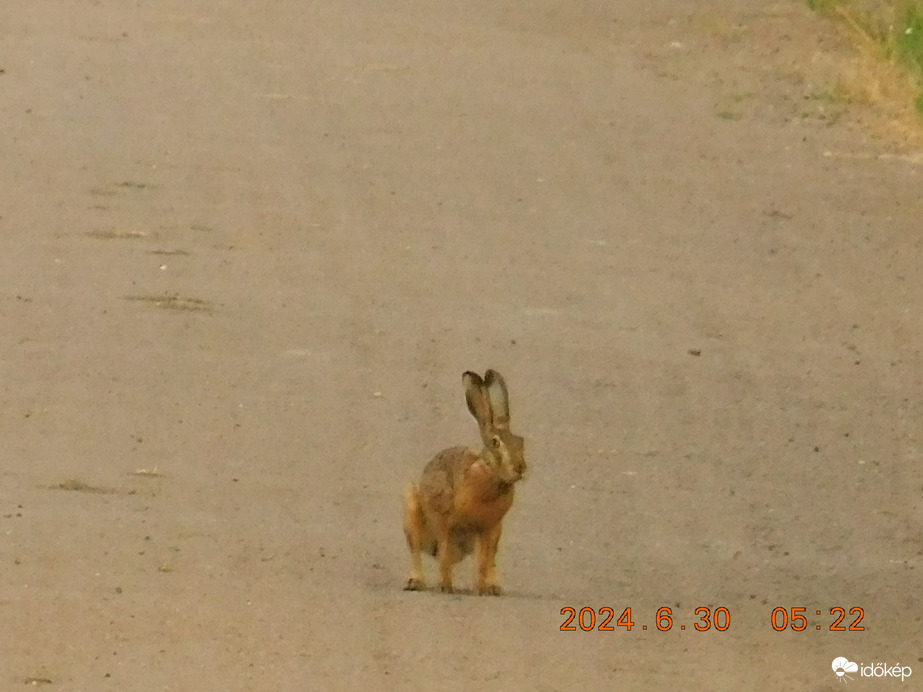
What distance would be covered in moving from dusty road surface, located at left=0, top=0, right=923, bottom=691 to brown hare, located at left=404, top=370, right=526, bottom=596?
0.53 feet

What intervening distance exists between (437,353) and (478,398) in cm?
324

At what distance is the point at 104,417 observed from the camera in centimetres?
853

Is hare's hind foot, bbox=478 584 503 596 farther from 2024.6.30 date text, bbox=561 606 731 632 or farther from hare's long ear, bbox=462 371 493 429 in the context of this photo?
hare's long ear, bbox=462 371 493 429

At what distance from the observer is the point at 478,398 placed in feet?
20.7

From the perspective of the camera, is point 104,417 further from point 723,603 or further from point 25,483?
point 723,603

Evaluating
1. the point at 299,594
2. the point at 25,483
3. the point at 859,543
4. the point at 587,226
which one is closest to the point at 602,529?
the point at 859,543

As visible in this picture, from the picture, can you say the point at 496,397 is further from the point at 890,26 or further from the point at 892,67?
the point at 890,26

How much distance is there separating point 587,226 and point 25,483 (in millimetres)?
4959

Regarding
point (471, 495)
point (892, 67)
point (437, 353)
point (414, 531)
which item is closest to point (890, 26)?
point (892, 67)

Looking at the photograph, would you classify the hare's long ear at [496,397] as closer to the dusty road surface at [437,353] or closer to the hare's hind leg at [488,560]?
the hare's hind leg at [488,560]

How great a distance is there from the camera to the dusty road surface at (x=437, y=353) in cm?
617

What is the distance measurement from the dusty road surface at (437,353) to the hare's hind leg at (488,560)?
0.26ft

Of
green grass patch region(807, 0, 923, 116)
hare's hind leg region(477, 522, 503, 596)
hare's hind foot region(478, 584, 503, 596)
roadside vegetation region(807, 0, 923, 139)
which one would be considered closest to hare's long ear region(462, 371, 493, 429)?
hare's hind leg region(477, 522, 503, 596)

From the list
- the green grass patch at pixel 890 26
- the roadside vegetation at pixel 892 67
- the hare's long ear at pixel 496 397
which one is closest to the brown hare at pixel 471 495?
the hare's long ear at pixel 496 397
